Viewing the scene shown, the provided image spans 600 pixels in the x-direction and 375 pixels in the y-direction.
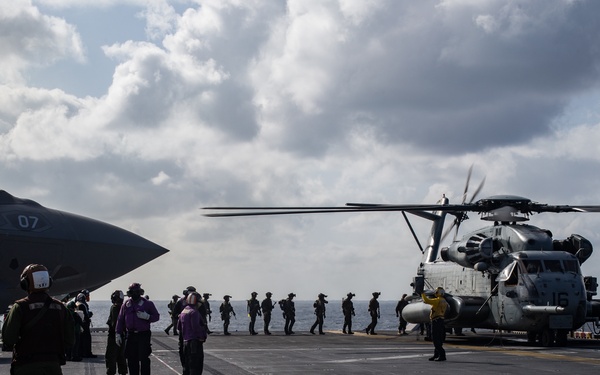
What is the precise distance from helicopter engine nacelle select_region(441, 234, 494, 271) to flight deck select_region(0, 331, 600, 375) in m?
2.67

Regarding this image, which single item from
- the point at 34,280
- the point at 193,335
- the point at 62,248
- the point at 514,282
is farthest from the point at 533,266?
the point at 34,280

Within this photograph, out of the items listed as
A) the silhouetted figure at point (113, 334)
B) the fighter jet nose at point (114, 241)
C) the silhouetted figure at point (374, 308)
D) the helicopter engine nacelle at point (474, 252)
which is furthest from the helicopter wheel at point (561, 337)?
the silhouetted figure at point (113, 334)

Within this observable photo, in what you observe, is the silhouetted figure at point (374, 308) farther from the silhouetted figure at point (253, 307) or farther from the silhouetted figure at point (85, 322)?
the silhouetted figure at point (85, 322)

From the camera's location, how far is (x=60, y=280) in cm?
2038

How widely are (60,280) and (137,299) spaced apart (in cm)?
651

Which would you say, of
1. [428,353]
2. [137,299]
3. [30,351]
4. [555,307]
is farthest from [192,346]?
[555,307]

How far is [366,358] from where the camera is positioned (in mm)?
21406

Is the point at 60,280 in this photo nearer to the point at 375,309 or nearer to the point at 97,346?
the point at 97,346

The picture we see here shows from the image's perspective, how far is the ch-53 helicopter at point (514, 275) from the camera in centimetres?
2552

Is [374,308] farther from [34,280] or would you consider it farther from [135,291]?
[34,280]

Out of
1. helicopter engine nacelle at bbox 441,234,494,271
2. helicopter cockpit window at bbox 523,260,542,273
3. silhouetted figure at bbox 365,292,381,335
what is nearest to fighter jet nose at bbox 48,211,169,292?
helicopter engine nacelle at bbox 441,234,494,271

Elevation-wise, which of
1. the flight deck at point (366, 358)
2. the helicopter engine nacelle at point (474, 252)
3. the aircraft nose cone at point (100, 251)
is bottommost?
the flight deck at point (366, 358)

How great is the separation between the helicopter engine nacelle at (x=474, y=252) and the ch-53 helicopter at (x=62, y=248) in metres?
11.3

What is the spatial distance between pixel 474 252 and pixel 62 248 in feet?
45.4
